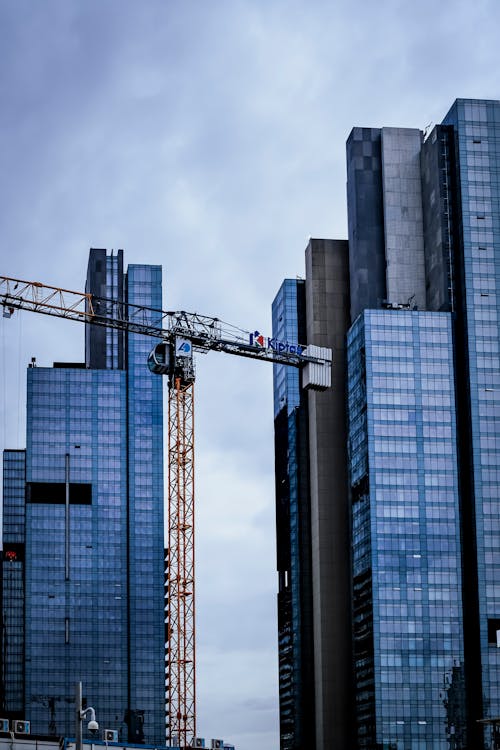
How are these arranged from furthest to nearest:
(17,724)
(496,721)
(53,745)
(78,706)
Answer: (17,724) < (53,745) < (496,721) < (78,706)

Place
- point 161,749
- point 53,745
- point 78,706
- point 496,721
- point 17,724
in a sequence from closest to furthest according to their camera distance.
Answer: point 78,706
point 496,721
point 53,745
point 17,724
point 161,749

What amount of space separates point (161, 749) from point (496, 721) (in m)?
→ 95.3

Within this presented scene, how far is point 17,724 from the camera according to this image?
168500mm

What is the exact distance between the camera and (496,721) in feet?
363

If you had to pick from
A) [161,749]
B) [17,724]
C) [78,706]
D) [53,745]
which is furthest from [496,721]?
[161,749]

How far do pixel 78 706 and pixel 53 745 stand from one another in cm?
5933

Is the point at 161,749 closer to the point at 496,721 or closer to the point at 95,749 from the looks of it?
the point at 95,749

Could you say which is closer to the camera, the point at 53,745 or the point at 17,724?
the point at 53,745

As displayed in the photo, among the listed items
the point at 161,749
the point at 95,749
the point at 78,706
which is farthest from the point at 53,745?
the point at 78,706

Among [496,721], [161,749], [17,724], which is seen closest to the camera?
[496,721]

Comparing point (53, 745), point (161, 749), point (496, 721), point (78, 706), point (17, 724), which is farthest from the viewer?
point (161, 749)

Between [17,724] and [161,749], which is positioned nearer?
[17,724]

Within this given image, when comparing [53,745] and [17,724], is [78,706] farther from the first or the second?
[17,724]

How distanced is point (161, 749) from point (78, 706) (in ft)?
339
